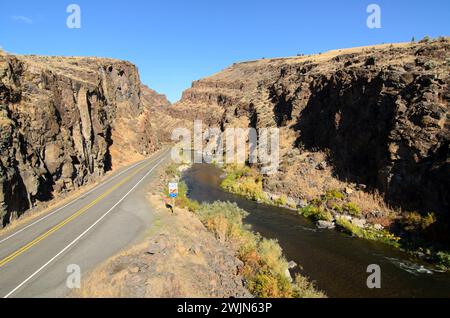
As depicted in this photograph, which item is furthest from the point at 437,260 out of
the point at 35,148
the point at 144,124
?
the point at 144,124

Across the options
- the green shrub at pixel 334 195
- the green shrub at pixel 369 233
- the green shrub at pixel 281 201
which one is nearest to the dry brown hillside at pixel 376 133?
the green shrub at pixel 334 195

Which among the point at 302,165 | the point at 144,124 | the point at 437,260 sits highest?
the point at 144,124

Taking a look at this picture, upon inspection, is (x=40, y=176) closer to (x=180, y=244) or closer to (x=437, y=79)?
(x=180, y=244)

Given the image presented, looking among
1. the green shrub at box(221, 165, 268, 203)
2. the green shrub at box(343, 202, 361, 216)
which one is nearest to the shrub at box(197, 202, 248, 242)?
the green shrub at box(343, 202, 361, 216)

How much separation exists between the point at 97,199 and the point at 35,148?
715 centimetres

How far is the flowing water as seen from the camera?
56.5ft

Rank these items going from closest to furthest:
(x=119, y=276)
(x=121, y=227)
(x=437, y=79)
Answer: (x=119, y=276) < (x=121, y=227) < (x=437, y=79)

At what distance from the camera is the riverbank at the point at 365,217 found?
22453 millimetres

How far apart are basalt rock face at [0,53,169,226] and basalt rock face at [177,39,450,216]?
3022 cm

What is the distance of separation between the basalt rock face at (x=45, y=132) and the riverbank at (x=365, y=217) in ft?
74.2

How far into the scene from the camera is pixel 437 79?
94.9 feet

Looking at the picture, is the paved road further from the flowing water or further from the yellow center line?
the flowing water

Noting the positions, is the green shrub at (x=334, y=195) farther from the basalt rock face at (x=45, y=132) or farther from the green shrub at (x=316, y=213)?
the basalt rock face at (x=45, y=132)
